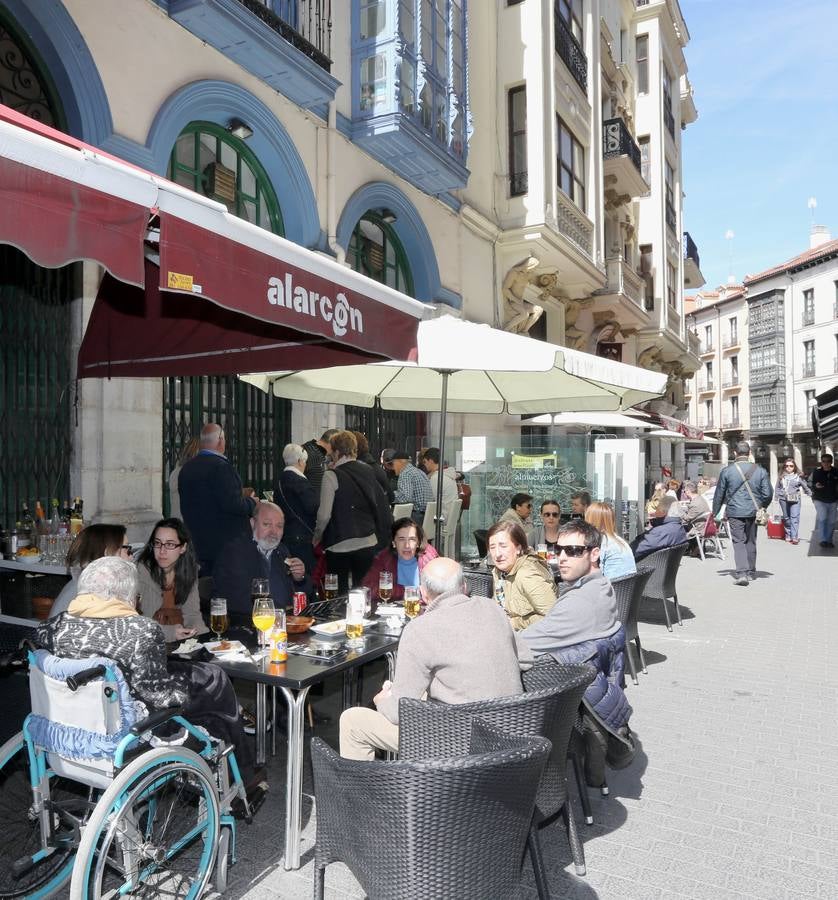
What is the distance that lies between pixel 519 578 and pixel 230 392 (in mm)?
5509

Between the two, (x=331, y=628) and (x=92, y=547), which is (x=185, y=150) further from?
(x=331, y=628)

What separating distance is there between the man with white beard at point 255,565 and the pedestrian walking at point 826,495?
14.0 metres

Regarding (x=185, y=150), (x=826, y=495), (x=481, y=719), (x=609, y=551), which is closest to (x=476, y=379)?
(x=609, y=551)

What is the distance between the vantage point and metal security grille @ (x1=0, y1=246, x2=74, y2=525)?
6484 millimetres

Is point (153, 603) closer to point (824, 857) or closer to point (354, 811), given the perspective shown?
point (354, 811)

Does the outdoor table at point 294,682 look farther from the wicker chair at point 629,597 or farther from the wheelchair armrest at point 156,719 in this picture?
the wicker chair at point 629,597

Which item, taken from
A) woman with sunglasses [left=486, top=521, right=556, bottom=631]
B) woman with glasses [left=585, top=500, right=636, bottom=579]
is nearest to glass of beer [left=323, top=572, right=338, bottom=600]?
woman with sunglasses [left=486, top=521, right=556, bottom=631]

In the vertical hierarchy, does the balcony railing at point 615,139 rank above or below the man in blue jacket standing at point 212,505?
above

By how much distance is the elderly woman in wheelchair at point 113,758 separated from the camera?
2.71 m

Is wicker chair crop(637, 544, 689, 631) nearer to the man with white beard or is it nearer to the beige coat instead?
the beige coat

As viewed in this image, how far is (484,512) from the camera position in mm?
11242

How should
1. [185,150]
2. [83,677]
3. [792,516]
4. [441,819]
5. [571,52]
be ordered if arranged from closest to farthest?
[441,819] < [83,677] < [185,150] < [571,52] < [792,516]

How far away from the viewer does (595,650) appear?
391 centimetres

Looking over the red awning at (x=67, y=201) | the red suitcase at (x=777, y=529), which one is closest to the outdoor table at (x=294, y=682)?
the red awning at (x=67, y=201)
